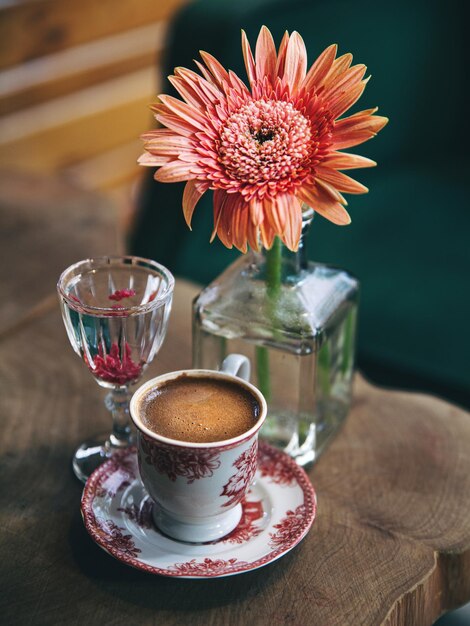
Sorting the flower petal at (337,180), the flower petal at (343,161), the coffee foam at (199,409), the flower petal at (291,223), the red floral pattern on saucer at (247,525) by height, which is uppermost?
the flower petal at (343,161)

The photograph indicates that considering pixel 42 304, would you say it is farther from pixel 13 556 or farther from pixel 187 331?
pixel 13 556

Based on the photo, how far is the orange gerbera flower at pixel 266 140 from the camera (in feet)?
1.90

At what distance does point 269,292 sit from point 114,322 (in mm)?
147

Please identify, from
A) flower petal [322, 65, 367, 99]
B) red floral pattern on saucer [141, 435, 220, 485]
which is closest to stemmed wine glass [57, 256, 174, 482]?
red floral pattern on saucer [141, 435, 220, 485]

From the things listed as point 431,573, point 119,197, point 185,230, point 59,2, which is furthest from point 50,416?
point 119,197

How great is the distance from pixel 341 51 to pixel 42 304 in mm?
752

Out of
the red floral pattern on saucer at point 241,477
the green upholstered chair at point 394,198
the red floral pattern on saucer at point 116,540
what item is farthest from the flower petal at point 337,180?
the green upholstered chair at point 394,198

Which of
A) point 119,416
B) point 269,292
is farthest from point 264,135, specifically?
point 119,416

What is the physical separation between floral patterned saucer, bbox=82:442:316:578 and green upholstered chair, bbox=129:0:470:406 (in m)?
0.53

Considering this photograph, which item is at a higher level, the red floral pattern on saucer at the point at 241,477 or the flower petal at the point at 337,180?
the flower petal at the point at 337,180

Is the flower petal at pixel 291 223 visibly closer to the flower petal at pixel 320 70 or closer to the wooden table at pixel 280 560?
the flower petal at pixel 320 70

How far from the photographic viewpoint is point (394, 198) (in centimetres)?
156

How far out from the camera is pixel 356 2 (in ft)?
4.87

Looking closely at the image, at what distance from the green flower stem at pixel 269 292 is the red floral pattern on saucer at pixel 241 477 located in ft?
0.42
